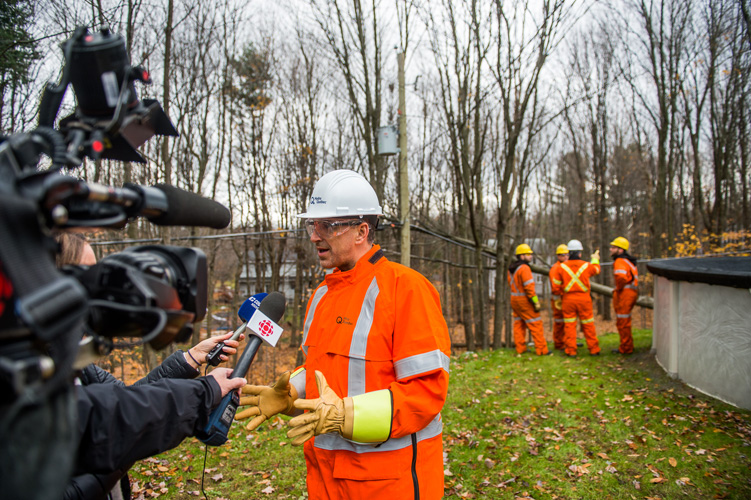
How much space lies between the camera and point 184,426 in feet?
5.01

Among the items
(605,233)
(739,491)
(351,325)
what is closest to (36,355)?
(351,325)

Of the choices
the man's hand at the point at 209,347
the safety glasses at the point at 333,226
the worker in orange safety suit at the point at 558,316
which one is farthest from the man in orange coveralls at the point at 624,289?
the man's hand at the point at 209,347

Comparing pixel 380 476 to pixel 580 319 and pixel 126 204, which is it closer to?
pixel 126 204

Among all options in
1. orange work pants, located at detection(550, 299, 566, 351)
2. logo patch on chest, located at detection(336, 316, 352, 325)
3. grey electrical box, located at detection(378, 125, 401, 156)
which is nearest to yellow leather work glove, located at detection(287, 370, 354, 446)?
logo patch on chest, located at detection(336, 316, 352, 325)

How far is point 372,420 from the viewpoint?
6.26 feet

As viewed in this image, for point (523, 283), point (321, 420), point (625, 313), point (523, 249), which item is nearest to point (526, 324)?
point (523, 283)

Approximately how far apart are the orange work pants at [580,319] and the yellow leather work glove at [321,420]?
28.4ft

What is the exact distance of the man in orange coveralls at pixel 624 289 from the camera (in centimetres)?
876

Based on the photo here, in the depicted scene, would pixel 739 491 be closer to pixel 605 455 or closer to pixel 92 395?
pixel 605 455

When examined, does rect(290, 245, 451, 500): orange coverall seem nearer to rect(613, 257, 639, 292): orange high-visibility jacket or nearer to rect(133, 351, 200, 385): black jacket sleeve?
rect(133, 351, 200, 385): black jacket sleeve

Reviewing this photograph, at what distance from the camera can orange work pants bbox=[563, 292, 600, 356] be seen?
9.27m

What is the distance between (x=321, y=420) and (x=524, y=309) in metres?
8.86

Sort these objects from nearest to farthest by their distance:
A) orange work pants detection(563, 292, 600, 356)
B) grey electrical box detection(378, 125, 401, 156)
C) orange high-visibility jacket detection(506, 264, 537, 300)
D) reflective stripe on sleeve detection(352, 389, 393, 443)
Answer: reflective stripe on sleeve detection(352, 389, 393, 443) → grey electrical box detection(378, 125, 401, 156) → orange work pants detection(563, 292, 600, 356) → orange high-visibility jacket detection(506, 264, 537, 300)

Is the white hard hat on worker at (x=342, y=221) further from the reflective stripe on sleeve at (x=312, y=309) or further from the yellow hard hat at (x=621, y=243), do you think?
the yellow hard hat at (x=621, y=243)
